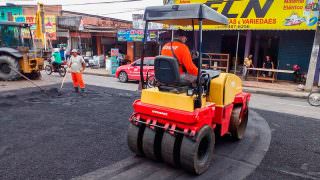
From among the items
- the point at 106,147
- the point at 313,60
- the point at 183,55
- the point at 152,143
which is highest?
the point at 183,55

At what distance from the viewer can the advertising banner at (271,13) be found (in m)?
13.9

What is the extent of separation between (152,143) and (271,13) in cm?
1323

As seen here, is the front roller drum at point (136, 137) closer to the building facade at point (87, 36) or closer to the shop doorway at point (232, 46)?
the shop doorway at point (232, 46)

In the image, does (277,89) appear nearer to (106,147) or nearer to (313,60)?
(313,60)

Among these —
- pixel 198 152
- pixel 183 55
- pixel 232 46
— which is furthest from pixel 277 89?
pixel 183 55

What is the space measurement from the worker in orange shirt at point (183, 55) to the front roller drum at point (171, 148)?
3.31ft

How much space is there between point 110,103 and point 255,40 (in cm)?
1191

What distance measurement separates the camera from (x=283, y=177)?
435 centimetres

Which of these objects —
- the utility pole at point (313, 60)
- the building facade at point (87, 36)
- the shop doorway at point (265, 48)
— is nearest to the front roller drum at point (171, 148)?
the utility pole at point (313, 60)

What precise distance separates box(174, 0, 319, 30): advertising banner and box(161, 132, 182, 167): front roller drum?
12.7 m

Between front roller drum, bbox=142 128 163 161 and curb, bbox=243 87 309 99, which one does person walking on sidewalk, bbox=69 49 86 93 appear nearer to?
front roller drum, bbox=142 128 163 161

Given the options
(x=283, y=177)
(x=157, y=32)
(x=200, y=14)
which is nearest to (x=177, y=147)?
(x=283, y=177)

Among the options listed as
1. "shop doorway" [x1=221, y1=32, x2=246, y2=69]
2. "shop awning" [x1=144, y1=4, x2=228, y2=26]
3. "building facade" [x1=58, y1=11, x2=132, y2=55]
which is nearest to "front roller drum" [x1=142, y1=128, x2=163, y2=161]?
"shop awning" [x1=144, y1=4, x2=228, y2=26]

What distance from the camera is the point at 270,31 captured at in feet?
54.7
